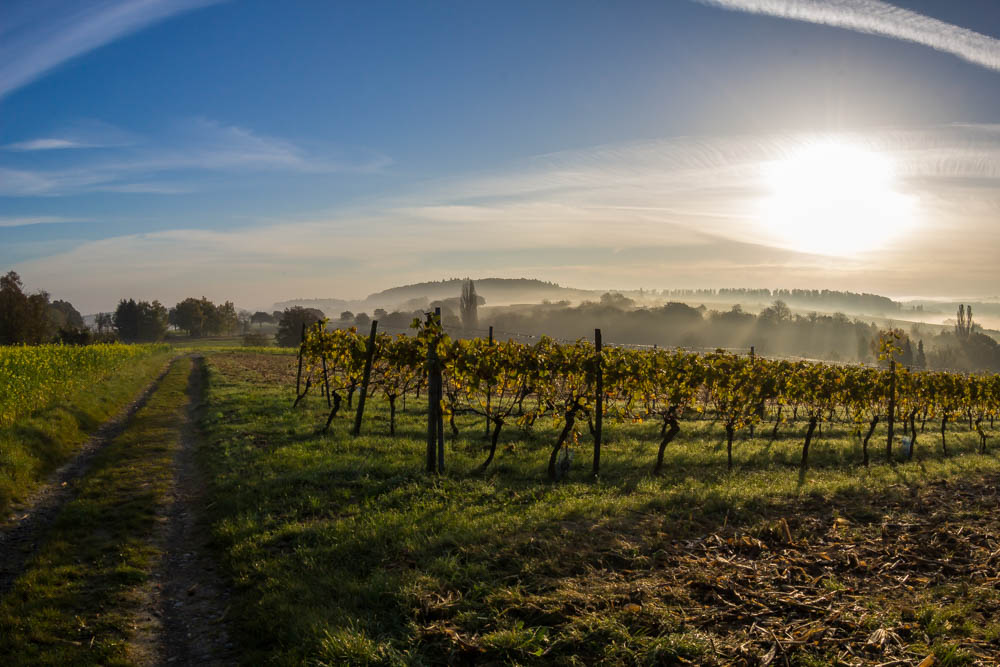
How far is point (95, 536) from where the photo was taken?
25.8 feet

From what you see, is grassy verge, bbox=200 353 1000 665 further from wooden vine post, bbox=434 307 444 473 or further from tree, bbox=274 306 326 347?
tree, bbox=274 306 326 347

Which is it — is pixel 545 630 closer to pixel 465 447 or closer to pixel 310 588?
pixel 310 588

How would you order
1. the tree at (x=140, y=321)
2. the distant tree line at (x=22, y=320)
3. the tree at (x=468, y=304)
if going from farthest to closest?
1. the tree at (x=468, y=304)
2. the tree at (x=140, y=321)
3. the distant tree line at (x=22, y=320)

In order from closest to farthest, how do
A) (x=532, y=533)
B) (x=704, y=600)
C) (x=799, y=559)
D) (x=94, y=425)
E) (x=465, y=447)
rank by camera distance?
1. (x=704, y=600)
2. (x=799, y=559)
3. (x=532, y=533)
4. (x=465, y=447)
5. (x=94, y=425)

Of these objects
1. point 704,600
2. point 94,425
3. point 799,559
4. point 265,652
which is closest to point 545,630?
point 704,600

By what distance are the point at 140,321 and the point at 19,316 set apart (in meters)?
41.1

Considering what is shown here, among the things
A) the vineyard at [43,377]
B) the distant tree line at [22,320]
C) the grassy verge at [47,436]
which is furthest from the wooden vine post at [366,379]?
the distant tree line at [22,320]

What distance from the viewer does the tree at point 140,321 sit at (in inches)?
3935

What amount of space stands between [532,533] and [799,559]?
350cm

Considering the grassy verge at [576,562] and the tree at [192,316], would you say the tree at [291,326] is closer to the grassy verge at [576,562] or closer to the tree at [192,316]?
the tree at [192,316]

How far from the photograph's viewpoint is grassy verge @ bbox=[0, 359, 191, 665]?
17.2 ft

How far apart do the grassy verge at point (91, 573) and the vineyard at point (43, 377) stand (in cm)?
494

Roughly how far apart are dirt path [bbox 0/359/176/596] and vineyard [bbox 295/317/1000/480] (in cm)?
572

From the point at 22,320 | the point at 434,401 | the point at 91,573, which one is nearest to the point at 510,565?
the point at 434,401
